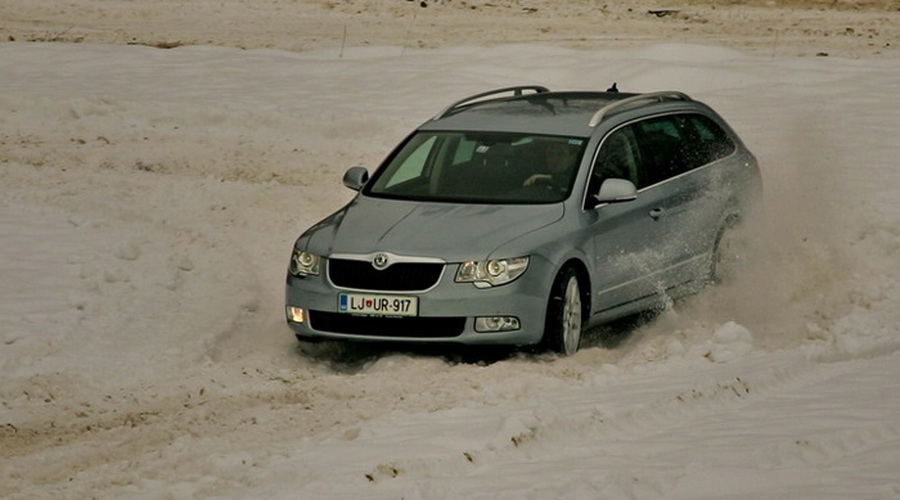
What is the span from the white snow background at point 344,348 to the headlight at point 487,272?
1.57ft

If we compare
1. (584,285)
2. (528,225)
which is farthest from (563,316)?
(528,225)

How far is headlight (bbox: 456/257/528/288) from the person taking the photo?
35.9ft

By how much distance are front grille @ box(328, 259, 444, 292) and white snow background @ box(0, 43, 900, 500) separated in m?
0.45

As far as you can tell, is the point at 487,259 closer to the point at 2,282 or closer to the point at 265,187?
the point at 2,282

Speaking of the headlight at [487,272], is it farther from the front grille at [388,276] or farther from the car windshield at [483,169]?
the car windshield at [483,169]

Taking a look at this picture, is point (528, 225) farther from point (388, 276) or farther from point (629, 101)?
point (629, 101)

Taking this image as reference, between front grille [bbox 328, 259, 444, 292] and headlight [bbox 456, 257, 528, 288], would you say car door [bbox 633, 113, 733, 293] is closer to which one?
headlight [bbox 456, 257, 528, 288]

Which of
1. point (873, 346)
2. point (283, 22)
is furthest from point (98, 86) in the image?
point (873, 346)

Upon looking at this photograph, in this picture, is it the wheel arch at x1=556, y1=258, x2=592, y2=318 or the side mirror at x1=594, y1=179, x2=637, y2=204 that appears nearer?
the wheel arch at x1=556, y1=258, x2=592, y2=318

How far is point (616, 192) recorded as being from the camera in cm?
1168

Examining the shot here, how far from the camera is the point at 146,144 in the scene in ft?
63.4

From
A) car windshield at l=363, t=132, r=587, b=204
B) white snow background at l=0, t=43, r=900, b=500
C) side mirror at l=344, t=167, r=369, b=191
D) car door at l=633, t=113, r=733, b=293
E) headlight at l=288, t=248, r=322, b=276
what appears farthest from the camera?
side mirror at l=344, t=167, r=369, b=191

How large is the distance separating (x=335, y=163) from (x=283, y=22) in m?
14.2

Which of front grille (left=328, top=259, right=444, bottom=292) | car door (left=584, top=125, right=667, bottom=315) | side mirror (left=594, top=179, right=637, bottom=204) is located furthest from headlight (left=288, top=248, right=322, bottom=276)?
side mirror (left=594, top=179, right=637, bottom=204)
